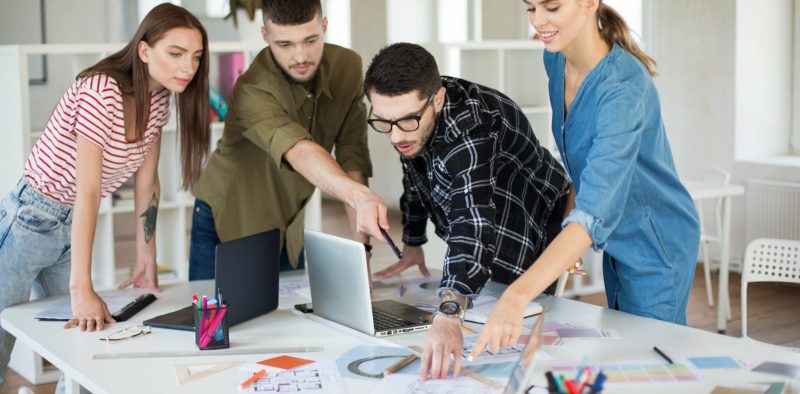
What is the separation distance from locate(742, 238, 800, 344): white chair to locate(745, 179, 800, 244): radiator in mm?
2857

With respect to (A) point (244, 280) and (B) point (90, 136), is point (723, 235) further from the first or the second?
(B) point (90, 136)

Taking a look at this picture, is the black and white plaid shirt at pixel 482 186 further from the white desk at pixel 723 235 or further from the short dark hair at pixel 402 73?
the white desk at pixel 723 235

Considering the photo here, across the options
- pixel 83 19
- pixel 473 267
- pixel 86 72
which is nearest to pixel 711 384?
pixel 473 267

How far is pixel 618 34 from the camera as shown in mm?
2418

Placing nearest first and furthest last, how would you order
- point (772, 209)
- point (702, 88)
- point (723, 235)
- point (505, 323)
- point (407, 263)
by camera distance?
point (505, 323)
point (407, 263)
point (723, 235)
point (772, 209)
point (702, 88)

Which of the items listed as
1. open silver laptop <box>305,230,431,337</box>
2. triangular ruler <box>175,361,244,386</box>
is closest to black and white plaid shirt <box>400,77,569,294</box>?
open silver laptop <box>305,230,431,337</box>

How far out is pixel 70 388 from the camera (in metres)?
2.29

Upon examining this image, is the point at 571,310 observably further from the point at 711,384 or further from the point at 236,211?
the point at 236,211

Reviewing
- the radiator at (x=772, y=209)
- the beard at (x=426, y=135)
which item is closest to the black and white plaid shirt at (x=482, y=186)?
the beard at (x=426, y=135)

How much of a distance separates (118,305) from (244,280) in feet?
1.39

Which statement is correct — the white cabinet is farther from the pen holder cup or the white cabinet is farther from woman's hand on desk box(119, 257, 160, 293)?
the pen holder cup

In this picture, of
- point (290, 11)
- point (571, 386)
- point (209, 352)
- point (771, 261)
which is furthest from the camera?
point (771, 261)

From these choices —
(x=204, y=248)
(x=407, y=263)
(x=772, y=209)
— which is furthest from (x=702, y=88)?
(x=204, y=248)

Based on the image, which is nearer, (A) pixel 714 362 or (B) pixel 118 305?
(A) pixel 714 362
